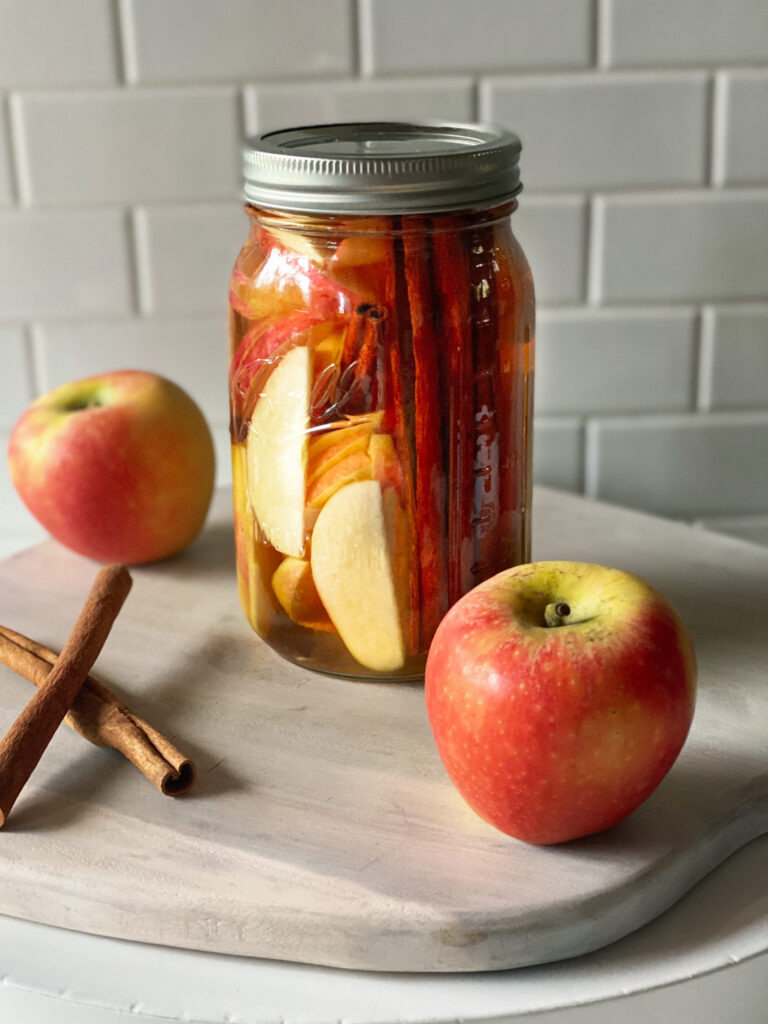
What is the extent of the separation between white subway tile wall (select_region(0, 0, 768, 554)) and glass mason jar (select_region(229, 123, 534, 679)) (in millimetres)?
287

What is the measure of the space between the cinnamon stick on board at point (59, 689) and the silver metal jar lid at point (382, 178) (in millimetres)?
259

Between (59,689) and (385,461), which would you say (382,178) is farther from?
(59,689)

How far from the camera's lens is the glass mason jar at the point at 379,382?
0.57 metres

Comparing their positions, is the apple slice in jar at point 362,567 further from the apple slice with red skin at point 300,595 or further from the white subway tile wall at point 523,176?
the white subway tile wall at point 523,176

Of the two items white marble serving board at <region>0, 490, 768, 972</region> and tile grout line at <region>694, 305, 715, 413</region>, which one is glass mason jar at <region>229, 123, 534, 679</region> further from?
tile grout line at <region>694, 305, 715, 413</region>

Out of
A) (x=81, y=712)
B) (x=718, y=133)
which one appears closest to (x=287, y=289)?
(x=81, y=712)

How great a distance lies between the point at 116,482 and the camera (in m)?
0.77

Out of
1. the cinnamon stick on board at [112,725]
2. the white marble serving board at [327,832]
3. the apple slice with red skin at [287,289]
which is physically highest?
the apple slice with red skin at [287,289]

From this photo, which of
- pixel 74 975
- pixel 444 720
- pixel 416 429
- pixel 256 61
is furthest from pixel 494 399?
pixel 256 61

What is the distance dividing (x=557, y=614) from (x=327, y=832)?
5.9 inches

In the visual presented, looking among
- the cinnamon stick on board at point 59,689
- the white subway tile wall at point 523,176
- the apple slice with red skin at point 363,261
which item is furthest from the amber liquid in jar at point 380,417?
the white subway tile wall at point 523,176

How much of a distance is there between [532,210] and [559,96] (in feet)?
0.30

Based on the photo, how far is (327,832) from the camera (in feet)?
1.80

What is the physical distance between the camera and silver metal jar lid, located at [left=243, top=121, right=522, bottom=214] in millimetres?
551
